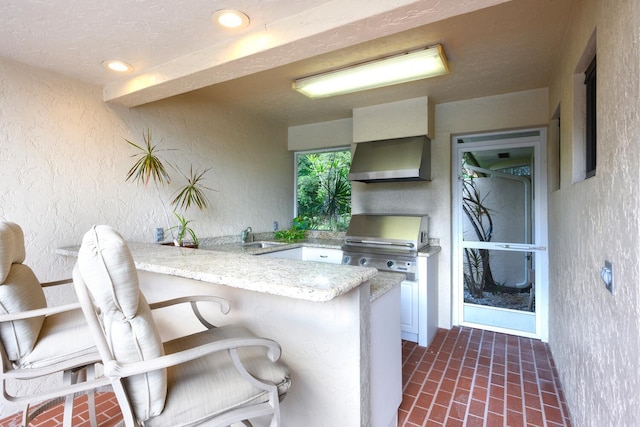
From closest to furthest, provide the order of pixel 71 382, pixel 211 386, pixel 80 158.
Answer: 1. pixel 211 386
2. pixel 71 382
3. pixel 80 158

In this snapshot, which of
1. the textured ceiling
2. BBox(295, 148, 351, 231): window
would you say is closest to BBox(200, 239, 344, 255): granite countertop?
BBox(295, 148, 351, 231): window

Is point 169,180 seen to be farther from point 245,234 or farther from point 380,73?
point 380,73

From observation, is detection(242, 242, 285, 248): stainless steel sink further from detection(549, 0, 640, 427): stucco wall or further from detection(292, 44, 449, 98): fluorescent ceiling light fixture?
detection(549, 0, 640, 427): stucco wall

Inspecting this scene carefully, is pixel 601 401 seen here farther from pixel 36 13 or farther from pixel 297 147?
pixel 297 147

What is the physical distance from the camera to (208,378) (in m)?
1.02

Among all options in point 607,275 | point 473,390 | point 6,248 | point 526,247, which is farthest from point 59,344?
point 526,247

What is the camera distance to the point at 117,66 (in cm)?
202

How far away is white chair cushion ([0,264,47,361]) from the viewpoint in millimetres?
1203

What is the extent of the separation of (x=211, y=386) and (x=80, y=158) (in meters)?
2.10

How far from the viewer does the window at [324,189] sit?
402cm

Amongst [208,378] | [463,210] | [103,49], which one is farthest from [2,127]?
[463,210]

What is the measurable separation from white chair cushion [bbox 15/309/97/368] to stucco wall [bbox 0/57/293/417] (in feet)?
2.90

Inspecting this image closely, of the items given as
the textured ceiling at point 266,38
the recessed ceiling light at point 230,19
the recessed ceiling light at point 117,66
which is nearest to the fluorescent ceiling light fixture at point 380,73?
the textured ceiling at point 266,38

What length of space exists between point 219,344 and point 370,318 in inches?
27.6
